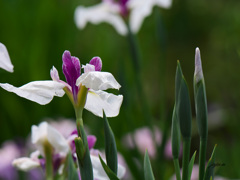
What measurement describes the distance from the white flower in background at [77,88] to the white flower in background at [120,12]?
0.64m

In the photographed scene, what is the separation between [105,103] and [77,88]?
0.11ft

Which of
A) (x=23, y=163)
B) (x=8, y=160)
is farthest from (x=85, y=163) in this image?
(x=8, y=160)

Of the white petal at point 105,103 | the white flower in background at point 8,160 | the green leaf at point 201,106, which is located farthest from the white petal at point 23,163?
the white flower in background at point 8,160

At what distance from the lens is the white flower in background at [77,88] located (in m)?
0.46

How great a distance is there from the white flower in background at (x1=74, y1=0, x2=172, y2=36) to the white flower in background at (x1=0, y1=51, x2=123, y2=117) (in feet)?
2.11

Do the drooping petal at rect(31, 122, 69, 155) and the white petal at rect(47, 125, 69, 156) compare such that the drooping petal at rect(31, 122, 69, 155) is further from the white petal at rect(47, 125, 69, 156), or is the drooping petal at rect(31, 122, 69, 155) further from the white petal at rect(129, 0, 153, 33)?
the white petal at rect(129, 0, 153, 33)

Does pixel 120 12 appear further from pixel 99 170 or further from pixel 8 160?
pixel 99 170

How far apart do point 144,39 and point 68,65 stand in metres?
1.92

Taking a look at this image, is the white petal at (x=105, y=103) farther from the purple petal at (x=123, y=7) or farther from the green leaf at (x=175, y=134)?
the purple petal at (x=123, y=7)

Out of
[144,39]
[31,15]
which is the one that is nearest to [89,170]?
[31,15]

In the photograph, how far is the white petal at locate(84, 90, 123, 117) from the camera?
1.61 ft

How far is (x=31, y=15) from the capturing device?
2.21 metres

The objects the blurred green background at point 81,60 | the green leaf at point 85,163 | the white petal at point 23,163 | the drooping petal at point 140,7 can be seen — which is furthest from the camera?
the blurred green background at point 81,60

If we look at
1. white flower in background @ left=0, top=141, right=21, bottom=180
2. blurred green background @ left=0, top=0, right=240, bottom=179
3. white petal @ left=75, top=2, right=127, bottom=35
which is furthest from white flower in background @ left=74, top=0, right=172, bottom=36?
white flower in background @ left=0, top=141, right=21, bottom=180
